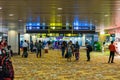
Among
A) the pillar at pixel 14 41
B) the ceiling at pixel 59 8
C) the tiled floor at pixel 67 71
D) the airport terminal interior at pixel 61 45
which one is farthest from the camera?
the pillar at pixel 14 41

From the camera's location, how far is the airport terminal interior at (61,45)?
11.8m

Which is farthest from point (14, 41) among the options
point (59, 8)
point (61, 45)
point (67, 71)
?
point (59, 8)

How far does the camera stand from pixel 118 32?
32.3 metres

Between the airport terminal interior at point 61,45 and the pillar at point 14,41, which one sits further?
the pillar at point 14,41

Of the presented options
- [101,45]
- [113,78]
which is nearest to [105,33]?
[101,45]

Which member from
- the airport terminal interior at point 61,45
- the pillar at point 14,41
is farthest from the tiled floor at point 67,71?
the pillar at point 14,41

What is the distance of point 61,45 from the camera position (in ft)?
92.8

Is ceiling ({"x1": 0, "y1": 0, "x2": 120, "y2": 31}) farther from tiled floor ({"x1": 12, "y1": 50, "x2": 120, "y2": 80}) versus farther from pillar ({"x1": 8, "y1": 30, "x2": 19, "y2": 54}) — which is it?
pillar ({"x1": 8, "y1": 30, "x2": 19, "y2": 54})

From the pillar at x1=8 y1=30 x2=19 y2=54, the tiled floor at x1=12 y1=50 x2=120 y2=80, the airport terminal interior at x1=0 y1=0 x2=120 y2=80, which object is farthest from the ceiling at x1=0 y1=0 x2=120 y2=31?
the pillar at x1=8 y1=30 x2=19 y2=54

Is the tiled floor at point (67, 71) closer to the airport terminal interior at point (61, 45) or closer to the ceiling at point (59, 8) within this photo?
the airport terminal interior at point (61, 45)

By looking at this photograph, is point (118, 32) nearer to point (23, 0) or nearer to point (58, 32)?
point (58, 32)

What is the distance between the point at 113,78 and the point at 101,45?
27.8m

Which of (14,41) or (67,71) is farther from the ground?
(14,41)

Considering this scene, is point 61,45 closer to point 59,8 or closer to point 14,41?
point 14,41
